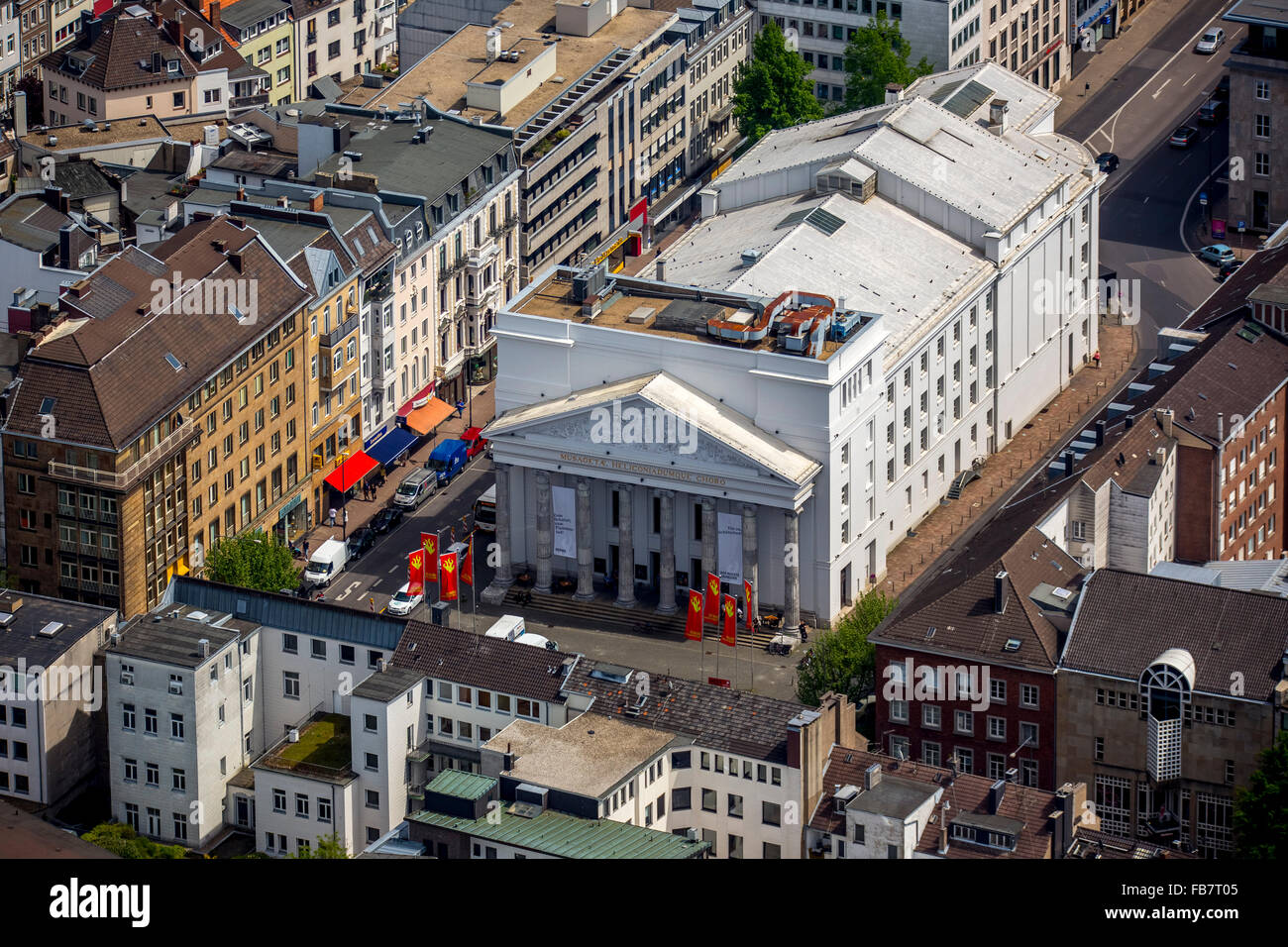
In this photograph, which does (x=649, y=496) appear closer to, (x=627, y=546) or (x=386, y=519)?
(x=627, y=546)

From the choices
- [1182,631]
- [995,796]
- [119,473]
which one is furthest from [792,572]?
[119,473]

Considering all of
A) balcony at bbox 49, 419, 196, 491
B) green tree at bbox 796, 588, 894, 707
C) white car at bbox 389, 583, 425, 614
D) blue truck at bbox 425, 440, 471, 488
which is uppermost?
balcony at bbox 49, 419, 196, 491

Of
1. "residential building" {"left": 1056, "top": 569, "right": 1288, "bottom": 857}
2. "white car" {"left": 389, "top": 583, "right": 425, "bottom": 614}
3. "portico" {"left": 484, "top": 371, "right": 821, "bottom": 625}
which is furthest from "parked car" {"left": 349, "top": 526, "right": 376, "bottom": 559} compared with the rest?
"residential building" {"left": 1056, "top": 569, "right": 1288, "bottom": 857}

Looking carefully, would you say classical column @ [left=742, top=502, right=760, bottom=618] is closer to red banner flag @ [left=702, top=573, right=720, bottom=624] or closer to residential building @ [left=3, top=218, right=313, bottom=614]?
red banner flag @ [left=702, top=573, right=720, bottom=624]

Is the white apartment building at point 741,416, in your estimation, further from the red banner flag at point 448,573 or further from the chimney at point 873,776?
the chimney at point 873,776

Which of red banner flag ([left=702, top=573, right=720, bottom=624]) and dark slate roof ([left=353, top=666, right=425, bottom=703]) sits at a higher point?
dark slate roof ([left=353, top=666, right=425, bottom=703])

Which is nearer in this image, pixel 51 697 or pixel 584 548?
pixel 51 697

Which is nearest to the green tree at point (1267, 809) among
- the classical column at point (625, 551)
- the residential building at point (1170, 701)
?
the residential building at point (1170, 701)
